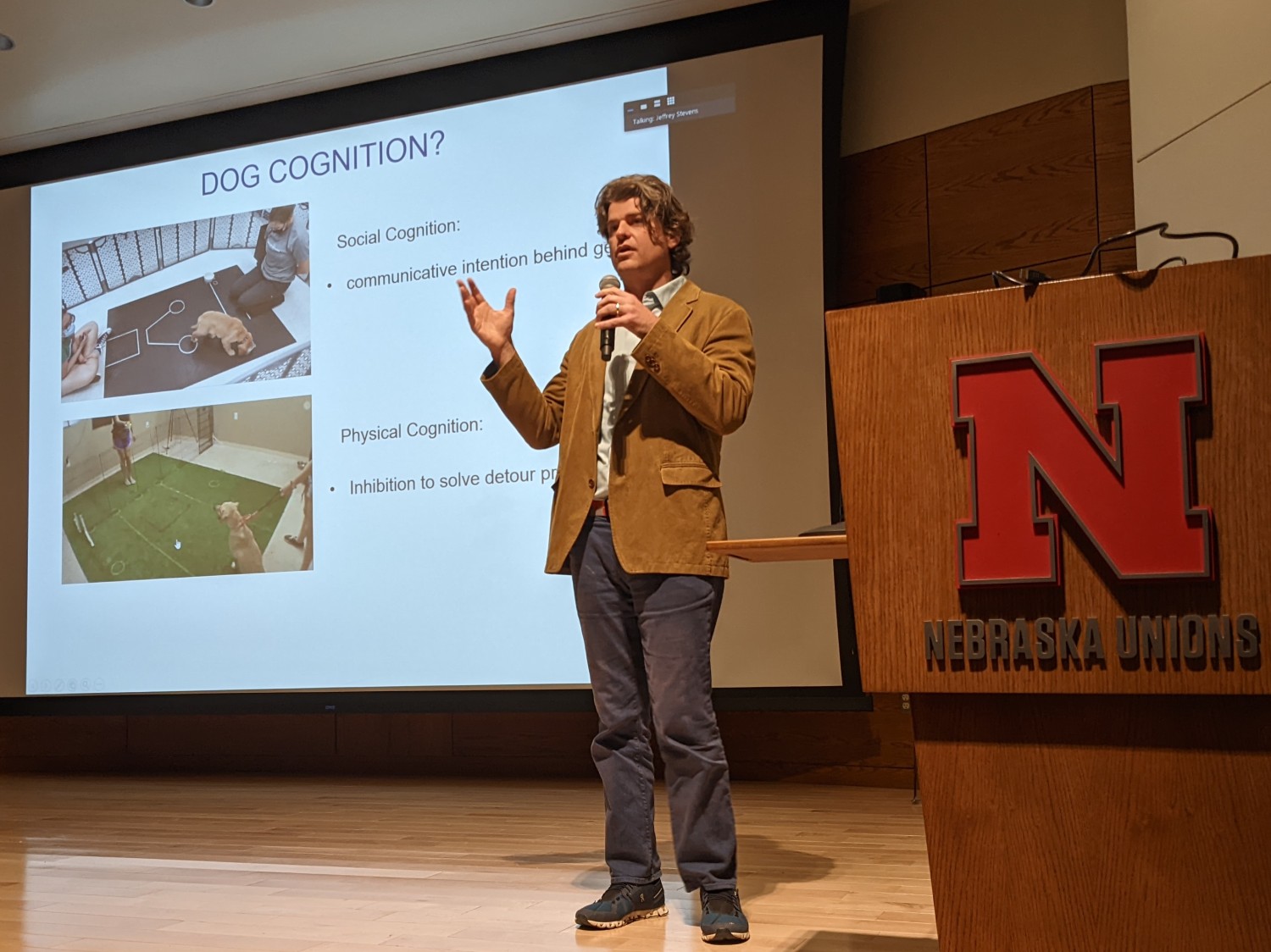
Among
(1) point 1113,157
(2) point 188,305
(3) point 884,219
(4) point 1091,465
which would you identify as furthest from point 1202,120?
(2) point 188,305

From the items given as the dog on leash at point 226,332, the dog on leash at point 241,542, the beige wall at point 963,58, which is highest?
the beige wall at point 963,58

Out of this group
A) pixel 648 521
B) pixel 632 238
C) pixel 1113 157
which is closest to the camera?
pixel 648 521

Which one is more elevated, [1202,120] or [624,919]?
[1202,120]

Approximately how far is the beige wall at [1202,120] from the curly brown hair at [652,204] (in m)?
1.05

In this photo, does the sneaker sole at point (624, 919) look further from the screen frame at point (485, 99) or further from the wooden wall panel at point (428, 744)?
the wooden wall panel at point (428, 744)

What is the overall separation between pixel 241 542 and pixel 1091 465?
393 centimetres

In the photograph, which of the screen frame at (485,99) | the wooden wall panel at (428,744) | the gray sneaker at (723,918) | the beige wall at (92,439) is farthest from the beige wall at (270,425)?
the gray sneaker at (723,918)

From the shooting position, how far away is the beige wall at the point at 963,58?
3770 millimetres

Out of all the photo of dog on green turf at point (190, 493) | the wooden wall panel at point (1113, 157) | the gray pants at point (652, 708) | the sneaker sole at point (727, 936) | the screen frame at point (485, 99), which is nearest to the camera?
the sneaker sole at point (727, 936)

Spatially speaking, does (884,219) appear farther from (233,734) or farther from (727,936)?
(233,734)

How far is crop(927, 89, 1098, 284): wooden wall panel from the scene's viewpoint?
3785 millimetres

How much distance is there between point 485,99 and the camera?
14.4 feet

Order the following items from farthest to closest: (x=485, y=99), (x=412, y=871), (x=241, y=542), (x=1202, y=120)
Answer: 1. (x=241, y=542)
2. (x=485, y=99)
3. (x=412, y=871)
4. (x=1202, y=120)

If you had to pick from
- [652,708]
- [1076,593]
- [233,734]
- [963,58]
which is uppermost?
[963,58]
